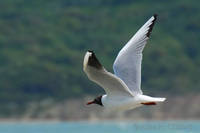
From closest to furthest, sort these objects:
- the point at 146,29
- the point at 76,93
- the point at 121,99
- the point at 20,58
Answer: the point at 121,99, the point at 146,29, the point at 76,93, the point at 20,58

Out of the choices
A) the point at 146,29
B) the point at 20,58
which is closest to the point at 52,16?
the point at 20,58

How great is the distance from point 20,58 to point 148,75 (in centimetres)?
788

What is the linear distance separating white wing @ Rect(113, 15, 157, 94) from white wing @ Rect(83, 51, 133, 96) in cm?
52

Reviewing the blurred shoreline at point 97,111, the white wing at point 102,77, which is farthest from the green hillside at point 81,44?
the white wing at point 102,77

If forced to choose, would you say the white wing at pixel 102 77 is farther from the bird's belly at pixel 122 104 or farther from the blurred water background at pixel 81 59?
the blurred water background at pixel 81 59

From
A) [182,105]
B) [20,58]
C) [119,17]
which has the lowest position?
[182,105]

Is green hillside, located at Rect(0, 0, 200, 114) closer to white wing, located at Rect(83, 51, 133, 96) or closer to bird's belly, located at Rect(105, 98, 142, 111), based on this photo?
bird's belly, located at Rect(105, 98, 142, 111)

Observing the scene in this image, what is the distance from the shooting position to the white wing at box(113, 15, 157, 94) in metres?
13.0

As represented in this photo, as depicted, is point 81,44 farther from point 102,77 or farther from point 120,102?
point 102,77

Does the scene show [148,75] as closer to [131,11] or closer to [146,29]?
[131,11]

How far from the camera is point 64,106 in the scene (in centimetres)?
4766

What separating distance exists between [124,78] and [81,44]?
38944 millimetres

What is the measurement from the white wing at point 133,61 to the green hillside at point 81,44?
31.3m

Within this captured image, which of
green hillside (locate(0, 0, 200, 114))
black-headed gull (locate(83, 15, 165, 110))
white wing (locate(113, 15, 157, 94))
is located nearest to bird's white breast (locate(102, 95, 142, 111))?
black-headed gull (locate(83, 15, 165, 110))
